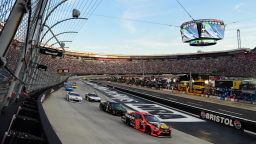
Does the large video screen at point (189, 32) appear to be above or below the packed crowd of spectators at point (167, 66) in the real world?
above

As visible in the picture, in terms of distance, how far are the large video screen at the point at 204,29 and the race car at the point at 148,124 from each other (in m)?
33.2

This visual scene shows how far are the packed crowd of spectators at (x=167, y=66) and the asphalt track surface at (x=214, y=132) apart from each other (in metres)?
64.2

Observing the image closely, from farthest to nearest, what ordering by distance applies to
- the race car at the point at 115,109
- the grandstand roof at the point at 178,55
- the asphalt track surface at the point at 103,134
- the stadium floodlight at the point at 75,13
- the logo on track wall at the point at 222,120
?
the grandstand roof at the point at 178,55 → the race car at the point at 115,109 → the logo on track wall at the point at 222,120 → the asphalt track surface at the point at 103,134 → the stadium floodlight at the point at 75,13

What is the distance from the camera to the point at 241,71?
93.4 meters

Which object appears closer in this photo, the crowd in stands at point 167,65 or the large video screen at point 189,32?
the large video screen at point 189,32

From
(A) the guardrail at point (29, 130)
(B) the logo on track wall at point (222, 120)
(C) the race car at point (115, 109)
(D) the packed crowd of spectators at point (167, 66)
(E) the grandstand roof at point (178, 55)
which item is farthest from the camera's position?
(E) the grandstand roof at point (178, 55)

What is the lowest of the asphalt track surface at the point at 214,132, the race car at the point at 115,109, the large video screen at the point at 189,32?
the asphalt track surface at the point at 214,132

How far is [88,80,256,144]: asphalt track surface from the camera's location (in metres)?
20.3

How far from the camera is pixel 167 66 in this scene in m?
135

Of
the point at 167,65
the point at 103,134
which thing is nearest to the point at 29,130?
the point at 103,134

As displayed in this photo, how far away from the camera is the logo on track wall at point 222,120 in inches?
926

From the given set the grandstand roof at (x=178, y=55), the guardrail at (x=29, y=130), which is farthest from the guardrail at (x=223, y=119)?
the grandstand roof at (x=178, y=55)

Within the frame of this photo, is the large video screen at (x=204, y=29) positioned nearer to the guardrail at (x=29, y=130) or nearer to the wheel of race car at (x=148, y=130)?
the wheel of race car at (x=148, y=130)

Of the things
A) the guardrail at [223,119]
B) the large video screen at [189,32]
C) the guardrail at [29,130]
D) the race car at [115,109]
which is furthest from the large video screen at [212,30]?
the guardrail at [29,130]
